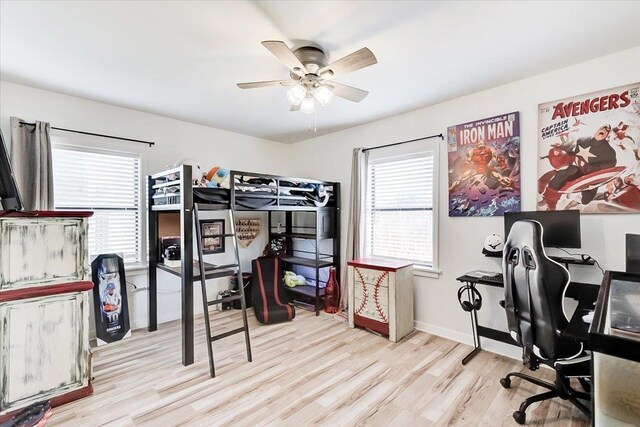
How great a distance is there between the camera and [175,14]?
5.96 feet

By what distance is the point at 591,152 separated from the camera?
2396mm

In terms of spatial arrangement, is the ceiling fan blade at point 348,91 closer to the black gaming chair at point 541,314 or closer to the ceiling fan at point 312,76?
the ceiling fan at point 312,76

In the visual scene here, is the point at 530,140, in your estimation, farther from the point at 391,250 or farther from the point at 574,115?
the point at 391,250

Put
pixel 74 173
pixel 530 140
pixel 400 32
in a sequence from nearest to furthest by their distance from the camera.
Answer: pixel 400 32 → pixel 530 140 → pixel 74 173

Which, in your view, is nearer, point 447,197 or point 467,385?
point 467,385

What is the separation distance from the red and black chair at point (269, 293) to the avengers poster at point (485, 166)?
2380 millimetres

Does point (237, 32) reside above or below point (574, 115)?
above

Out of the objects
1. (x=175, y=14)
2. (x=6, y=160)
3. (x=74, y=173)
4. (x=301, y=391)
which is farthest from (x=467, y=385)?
(x=74, y=173)

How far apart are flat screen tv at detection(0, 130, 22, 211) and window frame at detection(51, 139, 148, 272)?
149cm

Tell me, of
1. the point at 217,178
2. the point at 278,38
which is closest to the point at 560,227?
the point at 278,38

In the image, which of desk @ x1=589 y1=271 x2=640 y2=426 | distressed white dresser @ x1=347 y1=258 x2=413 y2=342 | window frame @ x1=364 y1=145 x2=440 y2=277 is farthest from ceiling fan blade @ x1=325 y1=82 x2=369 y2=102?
desk @ x1=589 y1=271 x2=640 y2=426

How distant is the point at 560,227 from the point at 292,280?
129 inches

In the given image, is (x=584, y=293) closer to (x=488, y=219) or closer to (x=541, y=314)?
(x=541, y=314)

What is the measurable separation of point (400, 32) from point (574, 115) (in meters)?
1.73
